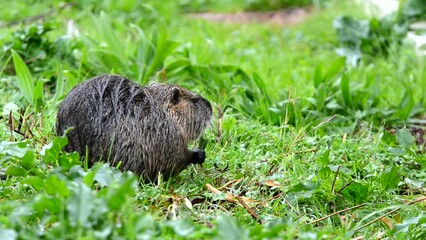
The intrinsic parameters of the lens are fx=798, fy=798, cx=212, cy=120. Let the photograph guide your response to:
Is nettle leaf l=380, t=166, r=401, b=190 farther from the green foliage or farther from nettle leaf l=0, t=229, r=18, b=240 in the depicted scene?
the green foliage

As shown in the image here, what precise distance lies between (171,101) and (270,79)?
235cm

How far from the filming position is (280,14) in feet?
31.3

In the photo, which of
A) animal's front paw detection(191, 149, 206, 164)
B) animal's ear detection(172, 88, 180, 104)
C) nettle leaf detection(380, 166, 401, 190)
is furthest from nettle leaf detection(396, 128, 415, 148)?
animal's ear detection(172, 88, 180, 104)

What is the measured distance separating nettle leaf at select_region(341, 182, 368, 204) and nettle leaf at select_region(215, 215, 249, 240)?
121 centimetres

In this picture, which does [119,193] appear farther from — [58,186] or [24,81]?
[24,81]

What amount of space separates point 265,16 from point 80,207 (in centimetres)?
698

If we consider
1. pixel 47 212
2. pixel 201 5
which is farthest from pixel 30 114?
pixel 201 5

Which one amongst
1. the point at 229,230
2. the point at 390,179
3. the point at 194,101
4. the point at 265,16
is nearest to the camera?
the point at 229,230

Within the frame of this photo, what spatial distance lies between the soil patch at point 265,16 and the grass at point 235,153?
5.80 feet

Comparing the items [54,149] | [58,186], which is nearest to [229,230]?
[58,186]

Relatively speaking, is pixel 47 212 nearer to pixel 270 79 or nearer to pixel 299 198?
pixel 299 198

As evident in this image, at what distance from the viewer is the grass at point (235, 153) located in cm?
300

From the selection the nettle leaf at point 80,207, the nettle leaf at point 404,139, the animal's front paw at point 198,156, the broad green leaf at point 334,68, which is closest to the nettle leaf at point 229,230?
the nettle leaf at point 80,207

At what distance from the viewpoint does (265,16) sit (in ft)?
31.2
